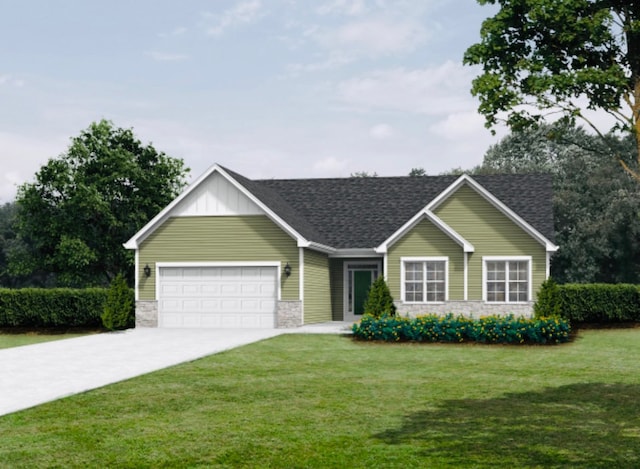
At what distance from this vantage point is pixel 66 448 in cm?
951

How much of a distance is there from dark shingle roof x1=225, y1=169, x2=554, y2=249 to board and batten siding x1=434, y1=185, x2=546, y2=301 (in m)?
1.47

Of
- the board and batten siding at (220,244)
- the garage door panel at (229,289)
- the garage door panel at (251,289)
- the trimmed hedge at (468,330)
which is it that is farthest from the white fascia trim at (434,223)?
the trimmed hedge at (468,330)

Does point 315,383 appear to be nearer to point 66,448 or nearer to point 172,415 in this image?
point 172,415

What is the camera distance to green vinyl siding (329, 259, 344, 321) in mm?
33656

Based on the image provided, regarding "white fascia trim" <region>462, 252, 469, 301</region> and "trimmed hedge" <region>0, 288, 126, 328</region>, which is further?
"white fascia trim" <region>462, 252, 469, 301</region>

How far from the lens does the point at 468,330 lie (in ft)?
77.0

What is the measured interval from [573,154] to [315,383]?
5469 cm

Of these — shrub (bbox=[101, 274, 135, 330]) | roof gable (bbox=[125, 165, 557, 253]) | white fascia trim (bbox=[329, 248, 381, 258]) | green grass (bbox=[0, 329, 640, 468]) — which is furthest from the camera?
white fascia trim (bbox=[329, 248, 381, 258])

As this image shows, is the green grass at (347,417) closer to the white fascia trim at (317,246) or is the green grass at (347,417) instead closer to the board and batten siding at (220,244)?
the white fascia trim at (317,246)

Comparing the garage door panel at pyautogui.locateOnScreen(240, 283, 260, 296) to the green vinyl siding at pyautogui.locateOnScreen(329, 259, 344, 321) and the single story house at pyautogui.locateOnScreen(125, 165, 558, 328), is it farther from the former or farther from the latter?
the green vinyl siding at pyautogui.locateOnScreen(329, 259, 344, 321)

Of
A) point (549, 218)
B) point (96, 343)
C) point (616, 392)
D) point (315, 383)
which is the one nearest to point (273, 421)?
point (315, 383)

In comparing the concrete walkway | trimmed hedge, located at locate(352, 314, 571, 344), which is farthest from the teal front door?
trimmed hedge, located at locate(352, 314, 571, 344)

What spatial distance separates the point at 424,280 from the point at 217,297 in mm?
7834

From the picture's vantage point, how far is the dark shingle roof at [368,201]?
32.9 m
